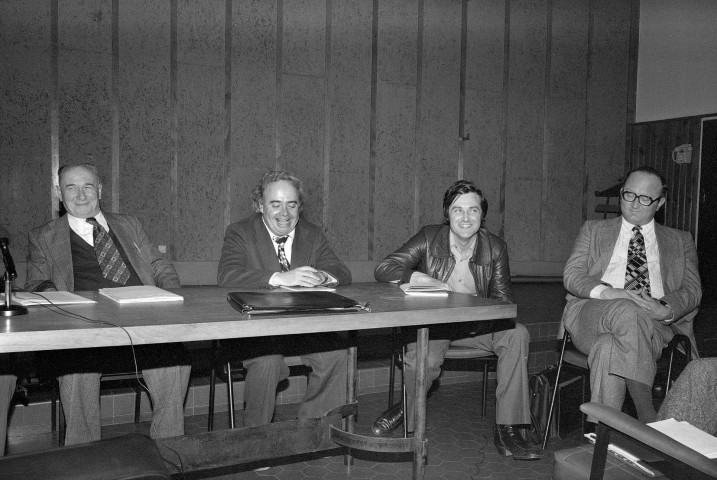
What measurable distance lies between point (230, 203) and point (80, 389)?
4.22m

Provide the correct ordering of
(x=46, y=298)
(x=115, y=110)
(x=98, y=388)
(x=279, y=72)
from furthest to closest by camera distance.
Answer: (x=279, y=72), (x=115, y=110), (x=98, y=388), (x=46, y=298)

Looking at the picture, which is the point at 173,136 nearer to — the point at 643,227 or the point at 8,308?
the point at 643,227

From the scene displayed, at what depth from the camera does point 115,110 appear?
6078 millimetres

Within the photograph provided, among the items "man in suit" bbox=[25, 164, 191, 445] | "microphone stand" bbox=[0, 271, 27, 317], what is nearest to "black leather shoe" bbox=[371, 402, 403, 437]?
"man in suit" bbox=[25, 164, 191, 445]

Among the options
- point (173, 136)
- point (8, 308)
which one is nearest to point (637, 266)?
point (8, 308)

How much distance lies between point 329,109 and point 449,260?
4001 mm

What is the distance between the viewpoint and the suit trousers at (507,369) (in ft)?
9.94

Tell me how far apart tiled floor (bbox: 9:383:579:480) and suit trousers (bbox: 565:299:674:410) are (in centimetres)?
47

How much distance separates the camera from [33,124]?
18.9ft

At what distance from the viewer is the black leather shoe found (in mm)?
3371

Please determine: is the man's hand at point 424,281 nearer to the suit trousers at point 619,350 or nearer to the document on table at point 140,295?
the suit trousers at point 619,350

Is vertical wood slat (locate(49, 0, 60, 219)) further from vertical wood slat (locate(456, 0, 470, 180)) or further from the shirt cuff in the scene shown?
the shirt cuff

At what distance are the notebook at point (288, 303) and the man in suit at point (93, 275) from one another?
0.67 meters

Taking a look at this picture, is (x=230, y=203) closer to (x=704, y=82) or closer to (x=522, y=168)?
(x=522, y=168)
